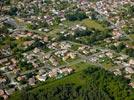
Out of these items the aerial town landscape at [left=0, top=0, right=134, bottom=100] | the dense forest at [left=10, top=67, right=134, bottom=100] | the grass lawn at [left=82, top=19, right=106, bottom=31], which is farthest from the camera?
the grass lawn at [left=82, top=19, right=106, bottom=31]

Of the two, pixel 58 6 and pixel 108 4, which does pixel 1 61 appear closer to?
pixel 58 6

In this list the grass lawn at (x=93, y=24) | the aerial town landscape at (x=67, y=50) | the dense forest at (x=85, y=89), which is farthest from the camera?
the grass lawn at (x=93, y=24)

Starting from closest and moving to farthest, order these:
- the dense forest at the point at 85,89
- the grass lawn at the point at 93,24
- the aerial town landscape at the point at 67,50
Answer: the dense forest at the point at 85,89
the aerial town landscape at the point at 67,50
the grass lawn at the point at 93,24

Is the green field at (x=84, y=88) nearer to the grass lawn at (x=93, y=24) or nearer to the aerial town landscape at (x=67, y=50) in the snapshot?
the aerial town landscape at (x=67, y=50)

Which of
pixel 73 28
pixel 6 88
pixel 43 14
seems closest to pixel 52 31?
pixel 73 28

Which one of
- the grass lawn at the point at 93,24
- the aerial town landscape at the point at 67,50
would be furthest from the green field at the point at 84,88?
the grass lawn at the point at 93,24

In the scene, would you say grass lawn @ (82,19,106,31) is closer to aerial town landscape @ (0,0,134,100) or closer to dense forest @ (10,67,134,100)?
aerial town landscape @ (0,0,134,100)

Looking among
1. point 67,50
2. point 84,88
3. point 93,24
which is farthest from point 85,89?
point 93,24

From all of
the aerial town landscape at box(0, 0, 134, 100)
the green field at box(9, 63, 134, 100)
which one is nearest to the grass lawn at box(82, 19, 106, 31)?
the aerial town landscape at box(0, 0, 134, 100)

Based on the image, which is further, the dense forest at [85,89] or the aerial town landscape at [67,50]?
the aerial town landscape at [67,50]
